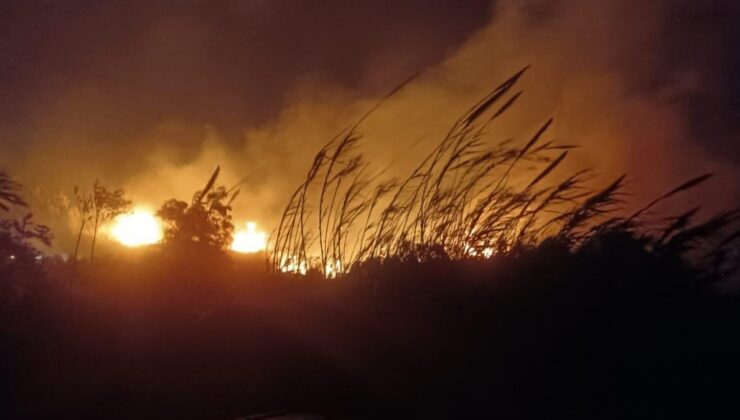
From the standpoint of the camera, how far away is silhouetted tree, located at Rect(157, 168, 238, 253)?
17.6 feet

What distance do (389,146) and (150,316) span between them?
5.48 meters

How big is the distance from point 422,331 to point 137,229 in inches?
191

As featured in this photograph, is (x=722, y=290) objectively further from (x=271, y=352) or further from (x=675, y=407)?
(x=271, y=352)

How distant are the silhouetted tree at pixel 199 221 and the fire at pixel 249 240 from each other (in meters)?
0.11

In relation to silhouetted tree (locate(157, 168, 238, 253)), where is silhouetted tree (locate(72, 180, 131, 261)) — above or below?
above

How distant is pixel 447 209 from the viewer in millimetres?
A: 4789

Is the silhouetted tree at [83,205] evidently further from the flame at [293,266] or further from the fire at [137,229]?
the flame at [293,266]

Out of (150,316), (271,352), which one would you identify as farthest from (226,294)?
(271,352)

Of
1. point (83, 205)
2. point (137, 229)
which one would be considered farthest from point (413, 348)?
point (83, 205)

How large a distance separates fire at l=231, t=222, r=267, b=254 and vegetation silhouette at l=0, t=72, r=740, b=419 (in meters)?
1.11

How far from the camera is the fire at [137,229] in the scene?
6.33 meters

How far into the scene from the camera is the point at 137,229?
23.9 ft

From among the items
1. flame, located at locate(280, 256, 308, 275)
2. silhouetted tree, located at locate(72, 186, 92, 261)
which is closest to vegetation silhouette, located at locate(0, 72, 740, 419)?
flame, located at locate(280, 256, 308, 275)

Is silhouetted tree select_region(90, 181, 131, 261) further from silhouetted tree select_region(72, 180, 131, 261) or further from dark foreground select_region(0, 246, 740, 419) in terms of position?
dark foreground select_region(0, 246, 740, 419)
